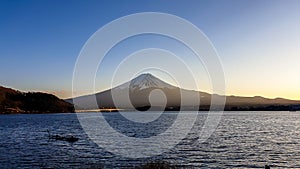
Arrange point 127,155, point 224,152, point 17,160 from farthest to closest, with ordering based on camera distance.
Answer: point 224,152 → point 127,155 → point 17,160

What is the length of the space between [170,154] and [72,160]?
11.2 m

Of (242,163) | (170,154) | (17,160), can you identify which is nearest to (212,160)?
(242,163)

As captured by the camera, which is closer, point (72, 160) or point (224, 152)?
point (72, 160)

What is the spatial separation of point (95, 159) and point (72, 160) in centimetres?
229

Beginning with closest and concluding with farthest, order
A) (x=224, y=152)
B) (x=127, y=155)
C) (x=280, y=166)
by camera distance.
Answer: (x=280, y=166), (x=127, y=155), (x=224, y=152)

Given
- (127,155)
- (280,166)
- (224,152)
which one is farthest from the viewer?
(224,152)

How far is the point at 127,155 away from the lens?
123ft

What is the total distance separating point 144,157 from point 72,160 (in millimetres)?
7525

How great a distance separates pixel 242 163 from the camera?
32.8 m

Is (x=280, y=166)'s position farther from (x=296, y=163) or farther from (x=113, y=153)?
(x=113, y=153)

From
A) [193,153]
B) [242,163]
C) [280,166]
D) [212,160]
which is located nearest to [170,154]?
[193,153]

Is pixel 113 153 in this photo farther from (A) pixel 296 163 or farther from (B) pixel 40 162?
(A) pixel 296 163

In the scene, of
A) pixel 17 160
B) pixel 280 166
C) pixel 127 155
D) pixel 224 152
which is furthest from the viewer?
pixel 224 152

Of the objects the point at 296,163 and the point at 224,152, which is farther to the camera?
the point at 224,152
